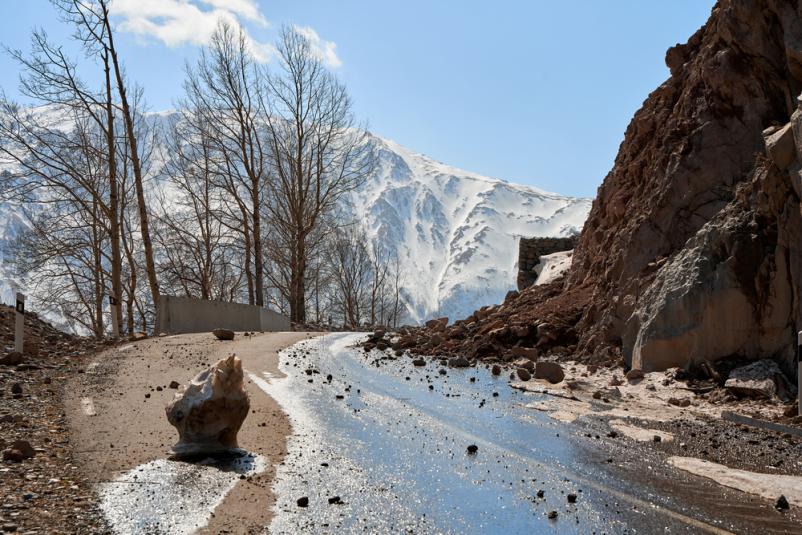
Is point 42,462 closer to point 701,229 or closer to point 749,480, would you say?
point 749,480

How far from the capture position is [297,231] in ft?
106

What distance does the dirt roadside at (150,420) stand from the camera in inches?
169

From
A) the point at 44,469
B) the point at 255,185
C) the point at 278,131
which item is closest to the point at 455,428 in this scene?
the point at 44,469

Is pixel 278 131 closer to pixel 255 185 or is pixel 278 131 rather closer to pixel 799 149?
pixel 255 185

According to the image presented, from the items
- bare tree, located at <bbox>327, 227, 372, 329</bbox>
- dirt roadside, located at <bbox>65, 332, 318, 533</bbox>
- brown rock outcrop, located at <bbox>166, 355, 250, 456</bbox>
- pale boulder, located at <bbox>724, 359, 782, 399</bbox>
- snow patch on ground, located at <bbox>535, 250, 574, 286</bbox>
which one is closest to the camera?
dirt roadside, located at <bbox>65, 332, 318, 533</bbox>

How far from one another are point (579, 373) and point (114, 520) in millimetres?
8323

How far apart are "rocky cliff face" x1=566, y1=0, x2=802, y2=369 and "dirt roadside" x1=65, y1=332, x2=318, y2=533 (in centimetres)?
569

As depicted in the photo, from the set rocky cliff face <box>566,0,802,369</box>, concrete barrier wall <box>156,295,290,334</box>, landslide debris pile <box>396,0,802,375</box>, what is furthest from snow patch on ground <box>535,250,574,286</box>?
concrete barrier wall <box>156,295,290,334</box>

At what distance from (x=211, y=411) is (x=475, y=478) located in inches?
Result: 80.3

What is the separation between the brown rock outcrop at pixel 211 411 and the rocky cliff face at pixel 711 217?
21.2 feet

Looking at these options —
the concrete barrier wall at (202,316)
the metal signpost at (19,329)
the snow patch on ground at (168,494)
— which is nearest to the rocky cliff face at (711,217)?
the snow patch on ground at (168,494)

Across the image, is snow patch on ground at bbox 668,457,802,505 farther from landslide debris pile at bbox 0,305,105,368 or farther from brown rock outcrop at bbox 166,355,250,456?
landslide debris pile at bbox 0,305,105,368

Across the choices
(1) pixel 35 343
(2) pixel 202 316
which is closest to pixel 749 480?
(1) pixel 35 343

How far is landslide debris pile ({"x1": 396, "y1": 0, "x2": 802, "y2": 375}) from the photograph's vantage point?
29.1 feet
